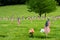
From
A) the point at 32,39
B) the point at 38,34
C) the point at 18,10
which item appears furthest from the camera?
the point at 18,10

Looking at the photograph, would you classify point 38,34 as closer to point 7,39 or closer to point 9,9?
point 7,39

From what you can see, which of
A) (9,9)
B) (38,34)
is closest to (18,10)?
(9,9)

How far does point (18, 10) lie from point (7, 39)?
5730 centimetres

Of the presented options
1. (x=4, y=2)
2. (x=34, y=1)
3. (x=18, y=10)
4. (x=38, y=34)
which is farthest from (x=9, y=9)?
(x=38, y=34)

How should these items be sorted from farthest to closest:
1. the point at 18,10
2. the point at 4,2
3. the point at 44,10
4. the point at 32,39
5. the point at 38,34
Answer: the point at 4,2, the point at 18,10, the point at 44,10, the point at 38,34, the point at 32,39

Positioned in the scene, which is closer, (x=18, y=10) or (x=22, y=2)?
(x=18, y=10)

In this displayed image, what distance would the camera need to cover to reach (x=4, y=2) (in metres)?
83.7

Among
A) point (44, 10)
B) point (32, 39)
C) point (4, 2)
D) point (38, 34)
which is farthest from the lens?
point (4, 2)

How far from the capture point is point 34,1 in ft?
179

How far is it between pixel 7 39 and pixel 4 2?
68.7 meters

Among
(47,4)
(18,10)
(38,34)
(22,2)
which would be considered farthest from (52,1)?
(38,34)

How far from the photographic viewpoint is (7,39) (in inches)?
617

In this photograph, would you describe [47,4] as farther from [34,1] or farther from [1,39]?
[1,39]

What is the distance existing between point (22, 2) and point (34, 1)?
100ft
